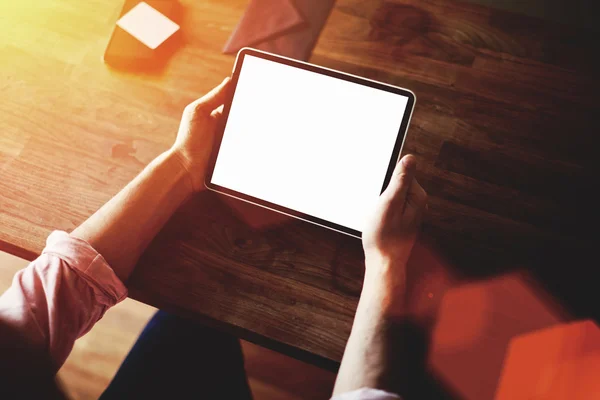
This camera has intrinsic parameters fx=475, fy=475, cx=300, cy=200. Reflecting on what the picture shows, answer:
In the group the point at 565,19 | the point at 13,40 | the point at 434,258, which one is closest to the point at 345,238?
the point at 434,258

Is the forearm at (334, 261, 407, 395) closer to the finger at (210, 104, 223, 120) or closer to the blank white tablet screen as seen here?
the blank white tablet screen

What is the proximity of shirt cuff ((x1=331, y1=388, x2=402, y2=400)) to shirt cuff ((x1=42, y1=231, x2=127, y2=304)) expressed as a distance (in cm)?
49

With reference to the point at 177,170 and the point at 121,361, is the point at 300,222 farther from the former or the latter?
the point at 121,361

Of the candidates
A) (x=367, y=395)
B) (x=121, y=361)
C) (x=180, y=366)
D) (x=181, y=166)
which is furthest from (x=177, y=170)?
(x=121, y=361)

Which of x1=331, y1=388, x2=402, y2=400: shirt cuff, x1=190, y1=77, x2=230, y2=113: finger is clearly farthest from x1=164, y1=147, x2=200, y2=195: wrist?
x1=331, y1=388, x2=402, y2=400: shirt cuff

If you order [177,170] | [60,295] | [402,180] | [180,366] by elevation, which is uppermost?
[402,180]

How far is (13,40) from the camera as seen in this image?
1.21 m

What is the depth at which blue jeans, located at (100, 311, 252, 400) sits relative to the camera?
1.09 m

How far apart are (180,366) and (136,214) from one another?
1.30 ft

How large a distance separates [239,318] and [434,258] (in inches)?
16.6

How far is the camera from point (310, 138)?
958 mm

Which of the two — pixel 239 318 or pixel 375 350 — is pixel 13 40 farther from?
pixel 375 350

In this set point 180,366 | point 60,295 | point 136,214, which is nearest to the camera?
point 60,295

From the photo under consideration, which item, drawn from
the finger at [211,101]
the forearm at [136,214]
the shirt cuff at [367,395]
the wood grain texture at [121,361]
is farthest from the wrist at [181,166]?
the wood grain texture at [121,361]
